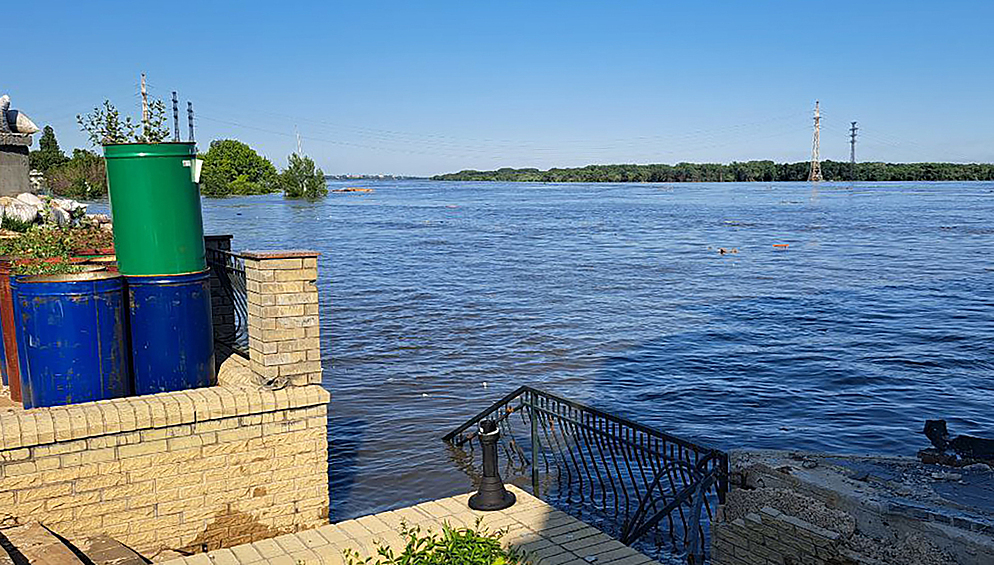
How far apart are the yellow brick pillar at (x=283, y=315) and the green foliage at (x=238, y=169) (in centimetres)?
10834

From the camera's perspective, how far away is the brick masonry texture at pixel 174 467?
5551mm

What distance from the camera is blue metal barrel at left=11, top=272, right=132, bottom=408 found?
229 inches

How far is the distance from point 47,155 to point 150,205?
255 ft

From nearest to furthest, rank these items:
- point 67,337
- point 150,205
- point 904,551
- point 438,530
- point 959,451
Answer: point 904,551 → point 959,451 → point 67,337 → point 150,205 → point 438,530

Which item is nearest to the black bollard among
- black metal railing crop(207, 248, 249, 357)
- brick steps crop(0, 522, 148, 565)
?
black metal railing crop(207, 248, 249, 357)

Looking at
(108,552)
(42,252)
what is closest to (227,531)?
(108,552)

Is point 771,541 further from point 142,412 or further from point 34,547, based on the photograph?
point 34,547

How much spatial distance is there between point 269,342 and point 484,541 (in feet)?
9.70

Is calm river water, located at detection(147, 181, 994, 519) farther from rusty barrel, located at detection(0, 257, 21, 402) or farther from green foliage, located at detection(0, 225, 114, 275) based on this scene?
green foliage, located at detection(0, 225, 114, 275)

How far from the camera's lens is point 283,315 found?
253 inches

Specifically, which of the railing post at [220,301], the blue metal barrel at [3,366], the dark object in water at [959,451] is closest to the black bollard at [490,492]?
the railing post at [220,301]

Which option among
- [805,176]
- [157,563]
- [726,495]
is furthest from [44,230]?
[805,176]

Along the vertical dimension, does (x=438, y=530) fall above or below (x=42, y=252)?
below

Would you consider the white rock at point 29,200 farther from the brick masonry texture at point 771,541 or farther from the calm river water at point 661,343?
the brick masonry texture at point 771,541
